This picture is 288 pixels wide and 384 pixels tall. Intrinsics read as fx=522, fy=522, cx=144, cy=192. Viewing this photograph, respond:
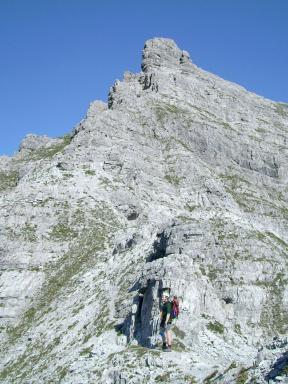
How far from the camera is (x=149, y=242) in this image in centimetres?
4925

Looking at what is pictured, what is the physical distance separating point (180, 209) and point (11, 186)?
28731 mm

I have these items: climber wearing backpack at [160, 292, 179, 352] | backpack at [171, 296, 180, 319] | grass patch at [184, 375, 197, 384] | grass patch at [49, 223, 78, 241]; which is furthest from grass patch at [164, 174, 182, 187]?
grass patch at [184, 375, 197, 384]

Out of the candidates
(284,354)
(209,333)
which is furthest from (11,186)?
(284,354)

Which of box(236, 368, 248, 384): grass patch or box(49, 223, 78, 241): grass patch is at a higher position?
box(49, 223, 78, 241): grass patch

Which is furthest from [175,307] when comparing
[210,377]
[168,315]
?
[210,377]

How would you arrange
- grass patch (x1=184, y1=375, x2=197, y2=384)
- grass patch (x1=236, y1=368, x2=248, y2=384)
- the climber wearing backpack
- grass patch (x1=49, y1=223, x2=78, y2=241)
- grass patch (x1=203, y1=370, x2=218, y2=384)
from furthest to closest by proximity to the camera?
grass patch (x1=49, y1=223, x2=78, y2=241)
the climber wearing backpack
grass patch (x1=184, y1=375, x2=197, y2=384)
grass patch (x1=203, y1=370, x2=218, y2=384)
grass patch (x1=236, y1=368, x2=248, y2=384)

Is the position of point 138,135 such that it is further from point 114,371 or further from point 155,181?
point 114,371

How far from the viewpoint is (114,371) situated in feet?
90.6

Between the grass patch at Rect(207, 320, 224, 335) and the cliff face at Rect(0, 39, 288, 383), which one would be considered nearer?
the cliff face at Rect(0, 39, 288, 383)

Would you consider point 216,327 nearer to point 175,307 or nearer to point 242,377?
point 175,307

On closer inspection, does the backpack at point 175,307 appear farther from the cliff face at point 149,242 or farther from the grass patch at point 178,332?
the grass patch at point 178,332

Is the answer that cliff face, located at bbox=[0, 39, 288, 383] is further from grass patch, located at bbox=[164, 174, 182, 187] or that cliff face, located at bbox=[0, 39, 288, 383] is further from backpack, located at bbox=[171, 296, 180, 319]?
backpack, located at bbox=[171, 296, 180, 319]

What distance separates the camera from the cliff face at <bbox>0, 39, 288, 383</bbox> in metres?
31.5

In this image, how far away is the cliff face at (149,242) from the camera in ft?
103
